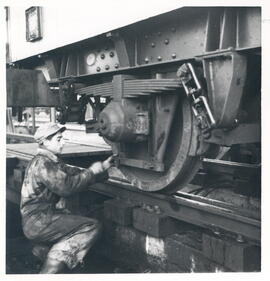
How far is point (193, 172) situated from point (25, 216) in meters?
1.72

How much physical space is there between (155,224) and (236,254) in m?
0.87

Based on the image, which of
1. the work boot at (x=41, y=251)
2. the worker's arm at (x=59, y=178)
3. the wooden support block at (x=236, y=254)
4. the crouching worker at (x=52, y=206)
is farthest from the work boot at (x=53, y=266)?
the wooden support block at (x=236, y=254)

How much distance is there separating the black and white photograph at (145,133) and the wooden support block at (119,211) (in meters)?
0.02

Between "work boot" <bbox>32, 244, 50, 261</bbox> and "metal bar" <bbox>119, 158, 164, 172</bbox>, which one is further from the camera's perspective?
"work boot" <bbox>32, 244, 50, 261</bbox>

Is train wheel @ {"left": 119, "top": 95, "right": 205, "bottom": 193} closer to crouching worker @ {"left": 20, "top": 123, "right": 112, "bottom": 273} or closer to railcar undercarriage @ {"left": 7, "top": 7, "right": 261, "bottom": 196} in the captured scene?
railcar undercarriage @ {"left": 7, "top": 7, "right": 261, "bottom": 196}

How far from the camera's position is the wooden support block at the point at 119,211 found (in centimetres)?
402

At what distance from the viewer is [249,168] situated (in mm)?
4539

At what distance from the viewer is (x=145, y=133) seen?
3.77m

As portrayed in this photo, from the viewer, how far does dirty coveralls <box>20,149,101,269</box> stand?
3.80 meters

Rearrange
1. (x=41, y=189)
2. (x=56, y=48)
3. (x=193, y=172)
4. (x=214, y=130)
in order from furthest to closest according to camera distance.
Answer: (x=56, y=48) < (x=41, y=189) < (x=193, y=172) < (x=214, y=130)

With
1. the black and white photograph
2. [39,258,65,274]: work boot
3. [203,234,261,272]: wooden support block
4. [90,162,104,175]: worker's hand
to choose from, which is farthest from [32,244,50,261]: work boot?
[203,234,261,272]: wooden support block

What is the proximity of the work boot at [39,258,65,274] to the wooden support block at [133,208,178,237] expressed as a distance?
2.68 feet

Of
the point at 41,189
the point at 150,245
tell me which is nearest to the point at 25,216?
the point at 41,189
